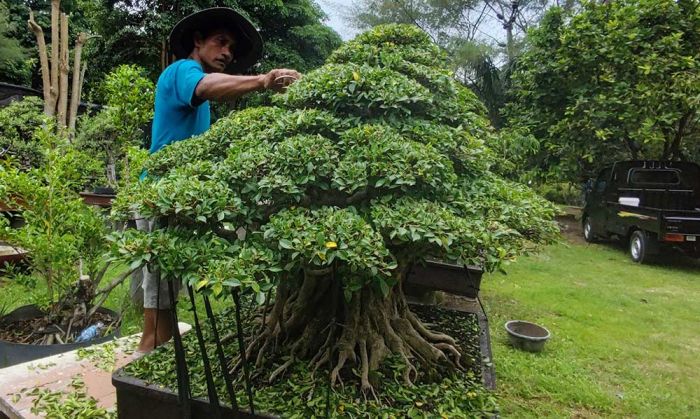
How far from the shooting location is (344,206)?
63.2 inches

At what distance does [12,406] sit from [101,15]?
10.8 metres

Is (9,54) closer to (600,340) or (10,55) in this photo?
(10,55)

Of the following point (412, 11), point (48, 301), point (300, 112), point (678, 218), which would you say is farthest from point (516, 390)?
point (412, 11)

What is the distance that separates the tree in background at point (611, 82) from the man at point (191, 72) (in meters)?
7.15

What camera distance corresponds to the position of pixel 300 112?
1698 mm

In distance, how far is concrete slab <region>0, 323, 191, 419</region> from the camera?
202 centimetres

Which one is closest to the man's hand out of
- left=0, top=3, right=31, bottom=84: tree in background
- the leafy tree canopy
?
left=0, top=3, right=31, bottom=84: tree in background

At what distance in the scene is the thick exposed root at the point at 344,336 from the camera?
182cm

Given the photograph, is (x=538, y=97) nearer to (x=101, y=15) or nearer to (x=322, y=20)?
(x=322, y=20)

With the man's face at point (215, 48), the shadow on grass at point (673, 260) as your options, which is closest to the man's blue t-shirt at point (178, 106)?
the man's face at point (215, 48)

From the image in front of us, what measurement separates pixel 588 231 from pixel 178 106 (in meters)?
9.39

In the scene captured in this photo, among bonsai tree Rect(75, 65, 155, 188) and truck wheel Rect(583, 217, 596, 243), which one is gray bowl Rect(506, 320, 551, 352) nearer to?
bonsai tree Rect(75, 65, 155, 188)

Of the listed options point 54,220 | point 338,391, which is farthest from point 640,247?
point 54,220

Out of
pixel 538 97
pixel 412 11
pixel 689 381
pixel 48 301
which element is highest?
pixel 412 11
